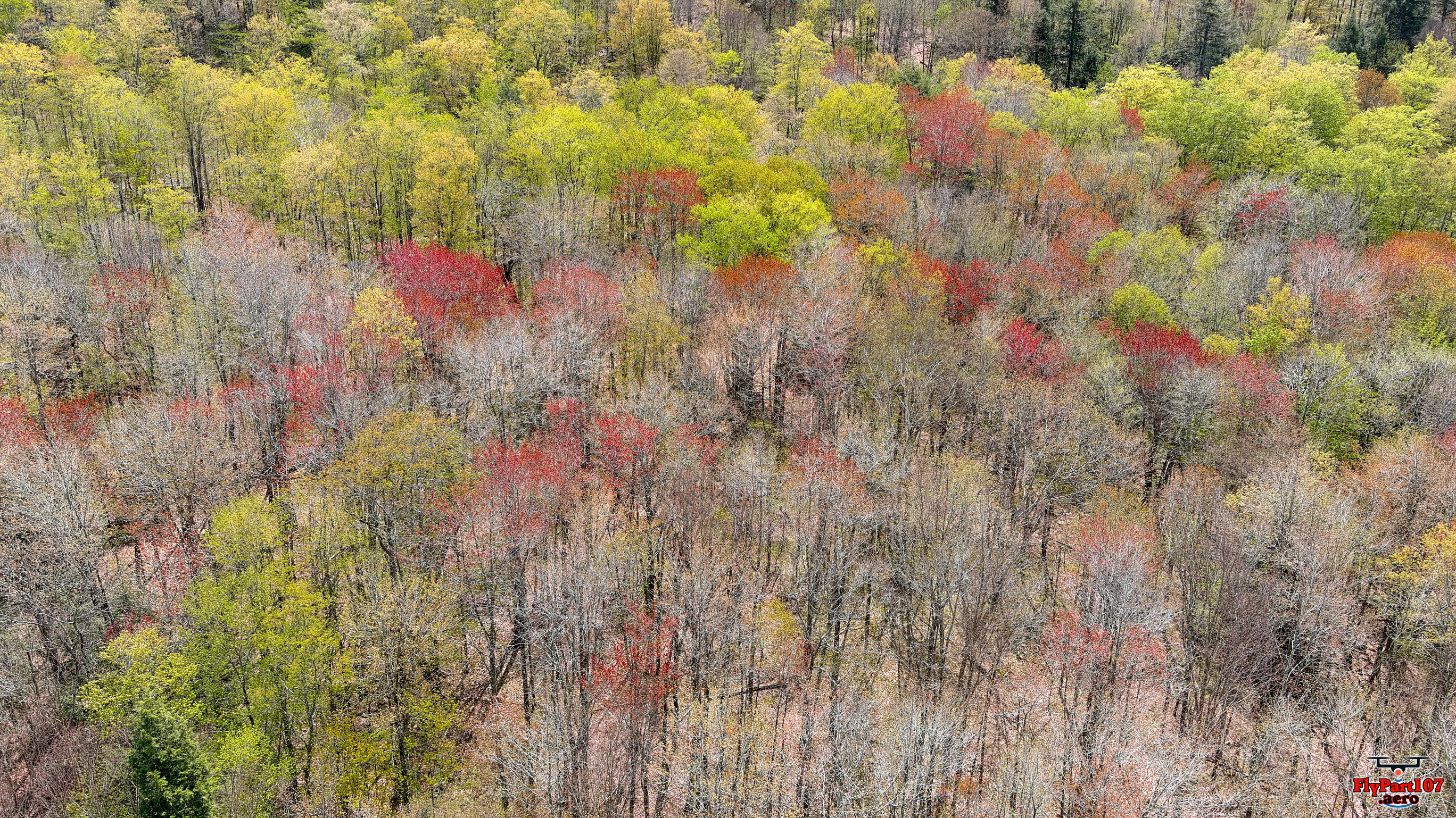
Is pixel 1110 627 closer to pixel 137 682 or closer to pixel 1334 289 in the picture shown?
pixel 1334 289

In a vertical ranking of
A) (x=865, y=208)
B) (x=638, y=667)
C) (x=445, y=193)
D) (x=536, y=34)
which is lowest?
(x=638, y=667)

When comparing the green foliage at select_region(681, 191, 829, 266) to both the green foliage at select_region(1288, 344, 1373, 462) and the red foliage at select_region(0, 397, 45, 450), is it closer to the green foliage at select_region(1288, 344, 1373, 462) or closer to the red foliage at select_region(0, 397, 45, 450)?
the green foliage at select_region(1288, 344, 1373, 462)

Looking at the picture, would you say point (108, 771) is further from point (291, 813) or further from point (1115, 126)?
point (1115, 126)

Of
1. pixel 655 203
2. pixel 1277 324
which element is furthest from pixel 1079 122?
pixel 655 203

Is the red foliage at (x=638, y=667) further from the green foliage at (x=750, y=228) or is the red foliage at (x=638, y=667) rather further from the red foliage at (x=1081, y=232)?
the red foliage at (x=1081, y=232)

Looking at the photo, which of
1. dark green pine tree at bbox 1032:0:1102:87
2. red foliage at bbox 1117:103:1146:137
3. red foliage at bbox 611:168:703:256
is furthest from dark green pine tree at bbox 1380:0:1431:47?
red foliage at bbox 611:168:703:256

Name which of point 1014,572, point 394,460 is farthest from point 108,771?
point 1014,572
